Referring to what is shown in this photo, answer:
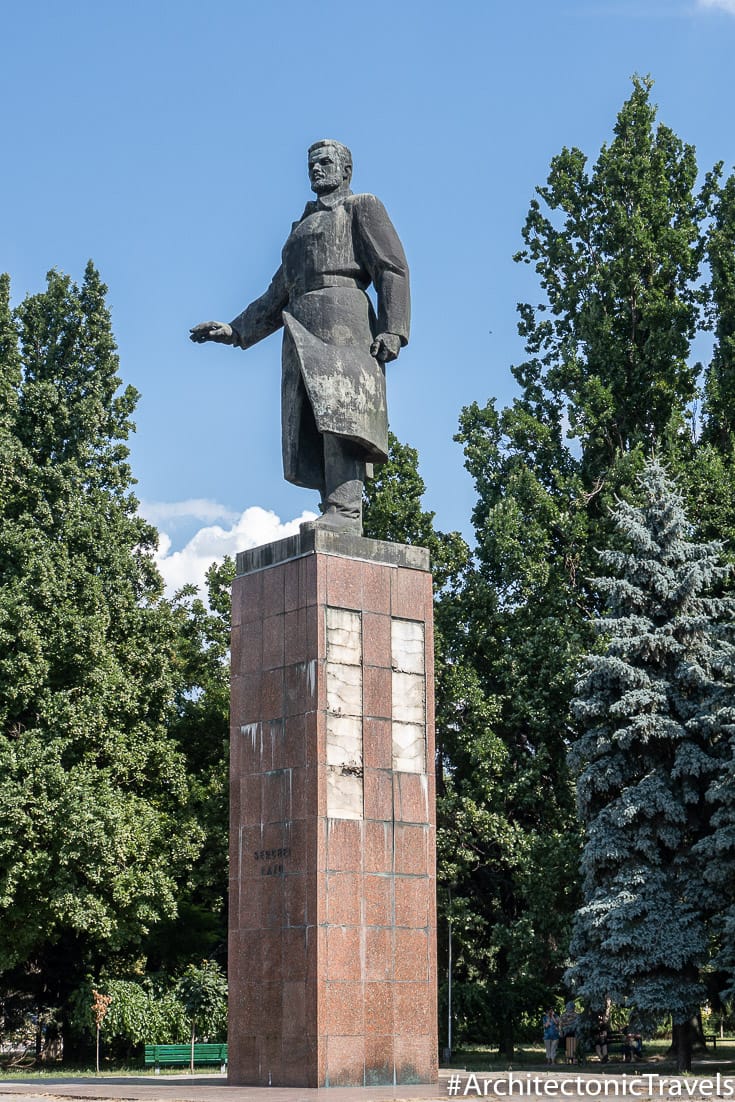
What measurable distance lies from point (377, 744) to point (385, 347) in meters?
3.50

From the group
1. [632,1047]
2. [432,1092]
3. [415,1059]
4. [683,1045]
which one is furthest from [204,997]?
[432,1092]

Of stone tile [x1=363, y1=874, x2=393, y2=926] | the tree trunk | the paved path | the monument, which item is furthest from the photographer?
the tree trunk

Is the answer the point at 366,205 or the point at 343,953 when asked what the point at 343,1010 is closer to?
the point at 343,953

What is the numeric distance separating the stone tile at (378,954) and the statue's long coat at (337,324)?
4023mm

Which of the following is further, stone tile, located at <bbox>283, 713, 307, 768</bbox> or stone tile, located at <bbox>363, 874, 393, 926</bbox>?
stone tile, located at <bbox>283, 713, 307, 768</bbox>

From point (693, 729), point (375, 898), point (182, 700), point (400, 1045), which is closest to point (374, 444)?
point (375, 898)

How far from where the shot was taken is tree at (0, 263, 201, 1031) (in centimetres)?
2270

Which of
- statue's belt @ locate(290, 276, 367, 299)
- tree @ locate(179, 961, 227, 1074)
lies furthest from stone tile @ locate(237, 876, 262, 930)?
tree @ locate(179, 961, 227, 1074)

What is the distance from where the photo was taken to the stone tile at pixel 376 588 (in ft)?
39.0

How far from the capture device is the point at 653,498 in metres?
21.6

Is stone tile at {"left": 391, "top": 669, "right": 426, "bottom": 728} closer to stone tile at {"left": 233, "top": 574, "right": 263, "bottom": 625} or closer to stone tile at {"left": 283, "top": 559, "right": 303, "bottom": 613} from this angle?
stone tile at {"left": 283, "top": 559, "right": 303, "bottom": 613}

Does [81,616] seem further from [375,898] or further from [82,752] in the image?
[375,898]

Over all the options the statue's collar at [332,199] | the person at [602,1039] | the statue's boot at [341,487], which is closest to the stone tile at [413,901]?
the statue's boot at [341,487]

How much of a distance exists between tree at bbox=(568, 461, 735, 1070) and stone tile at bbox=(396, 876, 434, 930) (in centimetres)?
846
